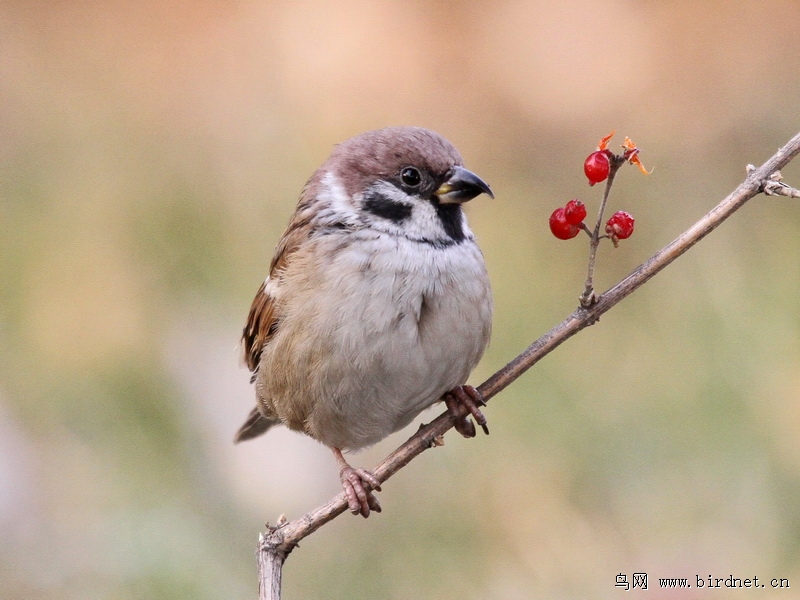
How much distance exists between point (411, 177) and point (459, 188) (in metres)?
0.14

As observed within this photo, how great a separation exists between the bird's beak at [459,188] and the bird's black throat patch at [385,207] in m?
0.09

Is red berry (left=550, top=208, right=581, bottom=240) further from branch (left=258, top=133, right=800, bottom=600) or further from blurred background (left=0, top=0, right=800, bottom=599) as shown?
blurred background (left=0, top=0, right=800, bottom=599)

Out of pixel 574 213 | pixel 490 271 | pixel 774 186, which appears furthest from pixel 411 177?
pixel 490 271

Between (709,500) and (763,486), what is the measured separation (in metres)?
0.16

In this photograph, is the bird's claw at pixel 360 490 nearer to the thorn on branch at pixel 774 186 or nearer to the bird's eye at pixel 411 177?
the bird's eye at pixel 411 177

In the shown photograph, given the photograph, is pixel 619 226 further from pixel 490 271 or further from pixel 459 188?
pixel 490 271

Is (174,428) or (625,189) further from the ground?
(625,189)

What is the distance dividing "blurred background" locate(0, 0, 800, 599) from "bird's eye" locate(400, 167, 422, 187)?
4.02 feet

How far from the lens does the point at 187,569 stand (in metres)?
3.09

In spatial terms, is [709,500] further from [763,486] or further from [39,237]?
[39,237]

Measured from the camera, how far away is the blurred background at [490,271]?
3.17m

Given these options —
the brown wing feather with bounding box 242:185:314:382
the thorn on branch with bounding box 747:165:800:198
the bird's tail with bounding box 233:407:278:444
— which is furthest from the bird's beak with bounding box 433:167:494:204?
the bird's tail with bounding box 233:407:278:444

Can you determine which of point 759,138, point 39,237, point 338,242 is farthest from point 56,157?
point 759,138

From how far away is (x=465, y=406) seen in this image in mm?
2684
